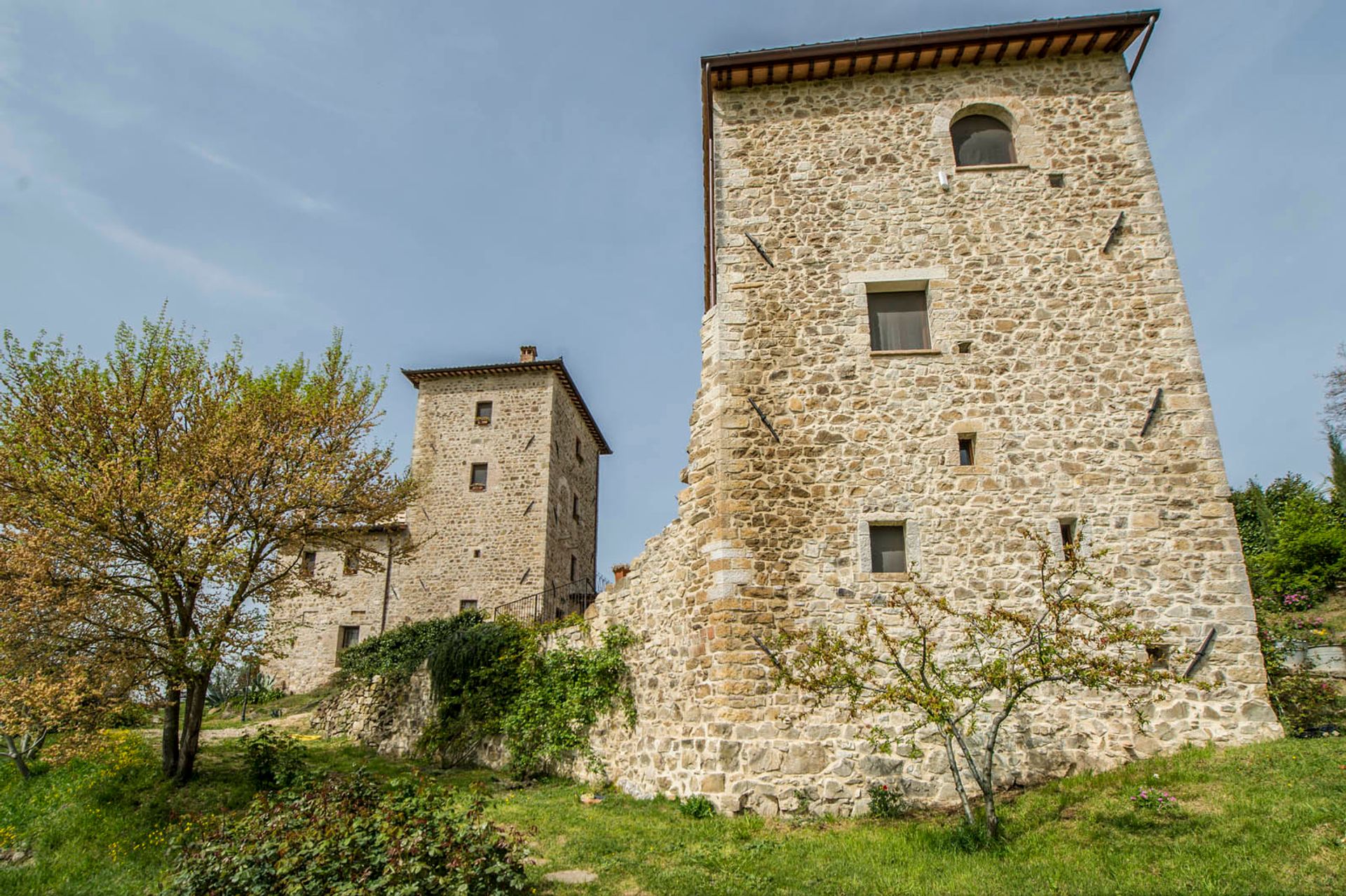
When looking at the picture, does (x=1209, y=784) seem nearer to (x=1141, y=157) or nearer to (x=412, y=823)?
(x=412, y=823)

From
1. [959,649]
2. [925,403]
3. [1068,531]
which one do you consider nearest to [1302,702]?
[1068,531]

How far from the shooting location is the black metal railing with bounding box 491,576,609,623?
886 inches

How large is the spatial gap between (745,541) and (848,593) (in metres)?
1.30

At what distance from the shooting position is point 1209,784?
715cm

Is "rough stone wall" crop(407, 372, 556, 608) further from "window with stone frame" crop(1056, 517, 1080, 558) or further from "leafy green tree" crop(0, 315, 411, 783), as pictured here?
"window with stone frame" crop(1056, 517, 1080, 558)

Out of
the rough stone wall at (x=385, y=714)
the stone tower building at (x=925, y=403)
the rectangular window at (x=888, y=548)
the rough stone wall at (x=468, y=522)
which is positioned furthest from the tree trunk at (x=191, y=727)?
the rough stone wall at (x=468, y=522)

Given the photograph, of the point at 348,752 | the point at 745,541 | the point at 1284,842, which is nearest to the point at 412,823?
the point at 745,541

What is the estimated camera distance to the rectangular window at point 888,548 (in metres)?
9.06

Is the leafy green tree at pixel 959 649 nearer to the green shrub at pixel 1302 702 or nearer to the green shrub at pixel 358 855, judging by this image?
the green shrub at pixel 1302 702

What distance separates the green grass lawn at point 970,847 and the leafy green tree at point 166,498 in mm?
2385

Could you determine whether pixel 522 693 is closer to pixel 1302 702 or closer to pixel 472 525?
pixel 1302 702

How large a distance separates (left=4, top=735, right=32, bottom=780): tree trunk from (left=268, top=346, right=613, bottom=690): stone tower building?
1135 cm

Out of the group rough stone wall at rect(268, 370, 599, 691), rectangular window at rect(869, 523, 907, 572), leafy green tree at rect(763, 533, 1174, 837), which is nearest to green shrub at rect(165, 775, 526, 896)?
leafy green tree at rect(763, 533, 1174, 837)

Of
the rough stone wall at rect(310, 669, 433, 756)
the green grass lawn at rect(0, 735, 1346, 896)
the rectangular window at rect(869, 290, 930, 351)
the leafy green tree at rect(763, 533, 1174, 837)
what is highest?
the rectangular window at rect(869, 290, 930, 351)
